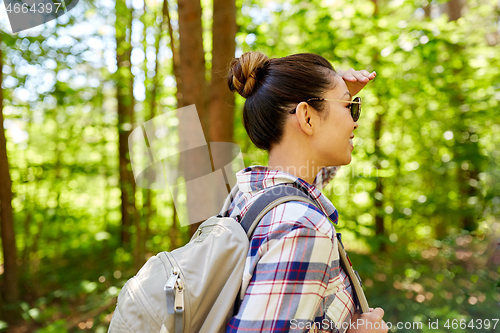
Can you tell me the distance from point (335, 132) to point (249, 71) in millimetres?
398

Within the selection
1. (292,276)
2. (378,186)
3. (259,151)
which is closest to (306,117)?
(292,276)

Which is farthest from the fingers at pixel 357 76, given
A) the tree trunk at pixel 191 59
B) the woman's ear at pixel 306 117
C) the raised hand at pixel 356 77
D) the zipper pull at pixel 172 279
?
the tree trunk at pixel 191 59

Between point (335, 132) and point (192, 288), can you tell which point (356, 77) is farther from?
point (192, 288)

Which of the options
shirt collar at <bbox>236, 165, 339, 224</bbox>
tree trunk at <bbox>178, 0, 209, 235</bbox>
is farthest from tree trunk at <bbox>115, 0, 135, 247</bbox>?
shirt collar at <bbox>236, 165, 339, 224</bbox>

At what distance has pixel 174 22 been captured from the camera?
16.6 feet

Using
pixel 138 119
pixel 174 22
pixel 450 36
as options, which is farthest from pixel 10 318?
pixel 450 36

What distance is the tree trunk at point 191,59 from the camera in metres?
2.39

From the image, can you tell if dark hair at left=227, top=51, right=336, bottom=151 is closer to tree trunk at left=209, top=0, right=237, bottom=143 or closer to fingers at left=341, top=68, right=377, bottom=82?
fingers at left=341, top=68, right=377, bottom=82

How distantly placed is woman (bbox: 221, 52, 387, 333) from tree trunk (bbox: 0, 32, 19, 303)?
4366 millimetres

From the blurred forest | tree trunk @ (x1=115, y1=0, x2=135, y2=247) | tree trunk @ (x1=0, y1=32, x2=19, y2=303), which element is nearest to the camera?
the blurred forest

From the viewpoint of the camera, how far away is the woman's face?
1.23 metres

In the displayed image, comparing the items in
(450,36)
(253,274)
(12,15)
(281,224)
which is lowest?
(253,274)

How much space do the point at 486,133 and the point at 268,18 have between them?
355 centimetres

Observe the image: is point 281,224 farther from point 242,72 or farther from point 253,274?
point 242,72
